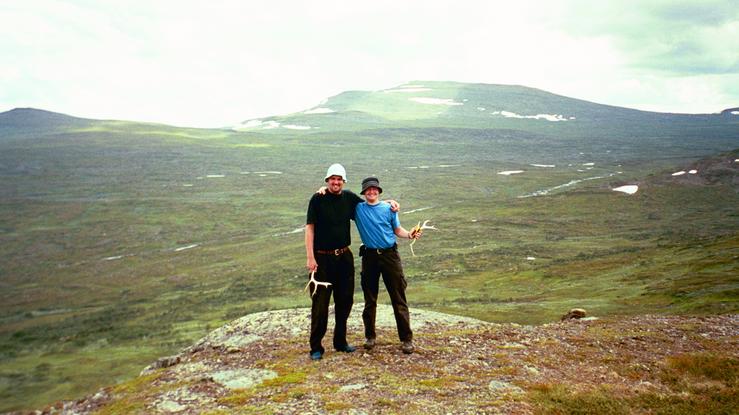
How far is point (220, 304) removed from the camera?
55312 millimetres

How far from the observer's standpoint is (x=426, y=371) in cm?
1136

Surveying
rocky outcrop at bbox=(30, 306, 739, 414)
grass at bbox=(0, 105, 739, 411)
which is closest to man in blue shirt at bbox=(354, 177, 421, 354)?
rocky outcrop at bbox=(30, 306, 739, 414)

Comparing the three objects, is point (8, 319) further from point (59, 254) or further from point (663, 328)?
point (663, 328)

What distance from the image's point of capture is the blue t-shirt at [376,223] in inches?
446

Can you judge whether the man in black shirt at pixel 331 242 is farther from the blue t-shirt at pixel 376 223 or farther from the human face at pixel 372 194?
the human face at pixel 372 194

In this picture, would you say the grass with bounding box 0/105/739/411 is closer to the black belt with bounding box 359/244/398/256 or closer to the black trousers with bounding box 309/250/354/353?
the black belt with bounding box 359/244/398/256

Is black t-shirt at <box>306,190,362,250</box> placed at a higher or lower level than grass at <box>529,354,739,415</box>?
higher

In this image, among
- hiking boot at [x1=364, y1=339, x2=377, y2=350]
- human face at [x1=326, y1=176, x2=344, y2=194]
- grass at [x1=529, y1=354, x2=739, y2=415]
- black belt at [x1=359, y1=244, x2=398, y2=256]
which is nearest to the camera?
grass at [x1=529, y1=354, x2=739, y2=415]

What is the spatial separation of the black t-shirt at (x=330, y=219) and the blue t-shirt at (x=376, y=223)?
33cm

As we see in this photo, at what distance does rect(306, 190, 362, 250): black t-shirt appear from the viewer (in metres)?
11.1

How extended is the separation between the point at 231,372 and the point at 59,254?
91.6 metres

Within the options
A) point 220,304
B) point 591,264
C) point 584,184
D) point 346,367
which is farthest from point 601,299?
point 584,184

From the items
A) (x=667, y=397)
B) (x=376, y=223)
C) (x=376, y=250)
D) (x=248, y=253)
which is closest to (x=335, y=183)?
(x=376, y=223)

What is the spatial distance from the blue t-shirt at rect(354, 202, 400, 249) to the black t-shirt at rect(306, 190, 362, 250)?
0.33 meters
